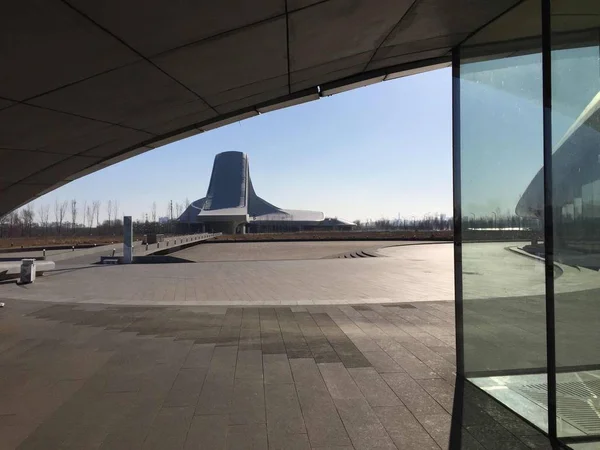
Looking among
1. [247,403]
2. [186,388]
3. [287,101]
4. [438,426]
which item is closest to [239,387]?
[247,403]

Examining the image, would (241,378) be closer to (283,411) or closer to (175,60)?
(283,411)

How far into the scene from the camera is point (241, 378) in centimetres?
468

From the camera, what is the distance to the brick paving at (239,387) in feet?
11.1

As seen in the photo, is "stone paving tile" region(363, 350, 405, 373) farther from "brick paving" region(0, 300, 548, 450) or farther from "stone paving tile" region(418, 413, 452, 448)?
"stone paving tile" region(418, 413, 452, 448)

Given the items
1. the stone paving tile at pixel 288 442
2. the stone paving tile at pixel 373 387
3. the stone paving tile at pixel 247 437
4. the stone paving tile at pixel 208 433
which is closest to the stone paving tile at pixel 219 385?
the stone paving tile at pixel 208 433

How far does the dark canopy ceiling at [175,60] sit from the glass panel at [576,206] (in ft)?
2.41

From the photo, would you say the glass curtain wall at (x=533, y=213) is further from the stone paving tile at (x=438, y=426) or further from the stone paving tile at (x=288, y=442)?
the stone paving tile at (x=288, y=442)

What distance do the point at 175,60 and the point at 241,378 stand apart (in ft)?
11.0

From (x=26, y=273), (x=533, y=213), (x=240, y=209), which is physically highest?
(x=240, y=209)

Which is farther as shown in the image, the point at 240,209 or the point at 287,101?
the point at 240,209

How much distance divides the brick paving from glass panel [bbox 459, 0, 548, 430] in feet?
1.44

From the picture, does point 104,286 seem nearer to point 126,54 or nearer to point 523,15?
point 126,54

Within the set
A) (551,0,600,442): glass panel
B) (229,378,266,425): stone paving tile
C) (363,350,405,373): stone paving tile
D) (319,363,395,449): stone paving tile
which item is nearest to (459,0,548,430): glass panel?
(551,0,600,442): glass panel

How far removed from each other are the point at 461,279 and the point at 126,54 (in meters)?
3.79
